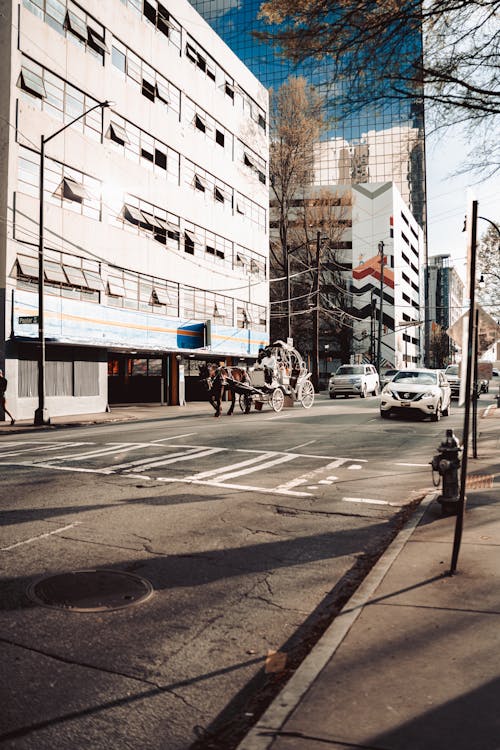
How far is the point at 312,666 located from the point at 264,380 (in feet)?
68.5

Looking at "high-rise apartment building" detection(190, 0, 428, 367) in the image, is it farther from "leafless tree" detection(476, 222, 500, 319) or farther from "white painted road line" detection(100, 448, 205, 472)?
"white painted road line" detection(100, 448, 205, 472)

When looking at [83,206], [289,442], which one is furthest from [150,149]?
[289,442]

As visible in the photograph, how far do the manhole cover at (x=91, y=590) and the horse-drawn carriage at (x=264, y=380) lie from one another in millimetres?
17028

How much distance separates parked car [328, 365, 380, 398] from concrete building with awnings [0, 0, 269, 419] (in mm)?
6802

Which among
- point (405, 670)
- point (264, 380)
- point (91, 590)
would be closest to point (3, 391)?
point (264, 380)

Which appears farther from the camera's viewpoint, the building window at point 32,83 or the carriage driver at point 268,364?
the carriage driver at point 268,364

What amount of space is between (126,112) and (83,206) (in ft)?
21.2

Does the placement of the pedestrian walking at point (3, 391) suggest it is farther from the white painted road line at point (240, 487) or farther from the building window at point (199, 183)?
the building window at point (199, 183)

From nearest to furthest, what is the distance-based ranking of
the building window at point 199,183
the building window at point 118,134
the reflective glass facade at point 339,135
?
the building window at point 118,134 → the building window at point 199,183 → the reflective glass facade at point 339,135

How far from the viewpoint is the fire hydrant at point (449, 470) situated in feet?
23.0

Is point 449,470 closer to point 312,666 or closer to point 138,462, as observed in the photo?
point 312,666

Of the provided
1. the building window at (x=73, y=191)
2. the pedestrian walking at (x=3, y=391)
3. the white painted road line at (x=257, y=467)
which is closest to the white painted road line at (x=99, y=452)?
the white painted road line at (x=257, y=467)

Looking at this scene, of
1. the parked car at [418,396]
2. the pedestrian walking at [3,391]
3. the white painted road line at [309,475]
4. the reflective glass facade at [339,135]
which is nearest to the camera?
the white painted road line at [309,475]

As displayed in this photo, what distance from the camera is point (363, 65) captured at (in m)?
9.27
